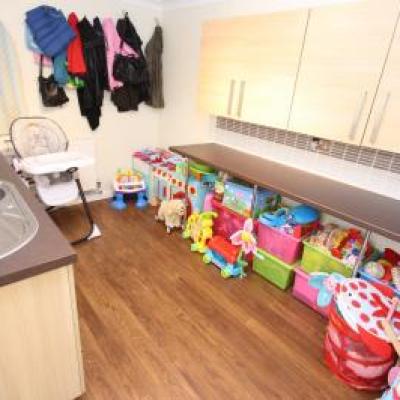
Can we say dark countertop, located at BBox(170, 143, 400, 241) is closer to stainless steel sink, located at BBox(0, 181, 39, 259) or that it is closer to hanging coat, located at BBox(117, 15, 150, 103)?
hanging coat, located at BBox(117, 15, 150, 103)

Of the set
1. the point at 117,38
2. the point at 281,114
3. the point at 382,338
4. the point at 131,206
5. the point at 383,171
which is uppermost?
the point at 117,38

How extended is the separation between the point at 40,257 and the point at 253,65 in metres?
1.85

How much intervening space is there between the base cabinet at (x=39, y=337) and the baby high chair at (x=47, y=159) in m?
1.47

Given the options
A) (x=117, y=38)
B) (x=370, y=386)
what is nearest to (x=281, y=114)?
(x=370, y=386)

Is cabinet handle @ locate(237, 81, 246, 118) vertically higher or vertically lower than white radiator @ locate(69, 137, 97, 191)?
higher

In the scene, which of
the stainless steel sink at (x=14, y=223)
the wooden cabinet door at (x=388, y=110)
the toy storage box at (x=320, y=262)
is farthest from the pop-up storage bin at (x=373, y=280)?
the stainless steel sink at (x=14, y=223)

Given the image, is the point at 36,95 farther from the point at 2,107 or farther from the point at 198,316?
the point at 198,316

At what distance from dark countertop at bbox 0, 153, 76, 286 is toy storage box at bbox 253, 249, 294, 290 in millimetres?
1581

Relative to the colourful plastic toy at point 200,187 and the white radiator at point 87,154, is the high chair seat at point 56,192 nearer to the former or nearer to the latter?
the white radiator at point 87,154

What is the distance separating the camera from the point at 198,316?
2002 mm

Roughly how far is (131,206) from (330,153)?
2182 millimetres

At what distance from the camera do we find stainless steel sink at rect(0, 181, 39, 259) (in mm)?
1082

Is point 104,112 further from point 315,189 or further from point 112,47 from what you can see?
point 315,189

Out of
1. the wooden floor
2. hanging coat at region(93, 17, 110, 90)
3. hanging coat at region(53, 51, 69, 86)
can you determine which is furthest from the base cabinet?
hanging coat at region(93, 17, 110, 90)
